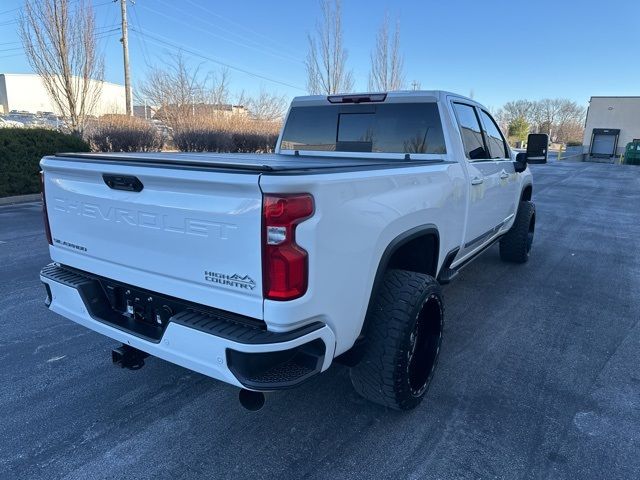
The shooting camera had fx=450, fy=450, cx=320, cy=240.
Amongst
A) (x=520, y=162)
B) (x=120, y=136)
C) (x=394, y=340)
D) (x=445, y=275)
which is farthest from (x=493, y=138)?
(x=120, y=136)

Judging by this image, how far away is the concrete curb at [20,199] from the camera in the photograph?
10.2 metres

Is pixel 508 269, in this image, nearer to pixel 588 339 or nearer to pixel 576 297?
pixel 576 297

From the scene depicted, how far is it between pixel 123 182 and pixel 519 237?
5.22 meters

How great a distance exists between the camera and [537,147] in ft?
16.7

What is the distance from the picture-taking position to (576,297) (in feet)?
16.5

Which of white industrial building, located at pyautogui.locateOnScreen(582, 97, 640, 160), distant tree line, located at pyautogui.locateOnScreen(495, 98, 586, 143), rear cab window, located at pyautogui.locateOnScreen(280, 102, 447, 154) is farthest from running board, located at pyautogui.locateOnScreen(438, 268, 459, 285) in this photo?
distant tree line, located at pyautogui.locateOnScreen(495, 98, 586, 143)

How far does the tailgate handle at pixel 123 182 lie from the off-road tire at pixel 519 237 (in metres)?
4.99

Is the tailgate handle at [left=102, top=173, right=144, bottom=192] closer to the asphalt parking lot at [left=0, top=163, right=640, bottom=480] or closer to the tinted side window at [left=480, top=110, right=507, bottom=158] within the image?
the asphalt parking lot at [left=0, top=163, right=640, bottom=480]

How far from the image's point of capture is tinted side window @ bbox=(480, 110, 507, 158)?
4723mm

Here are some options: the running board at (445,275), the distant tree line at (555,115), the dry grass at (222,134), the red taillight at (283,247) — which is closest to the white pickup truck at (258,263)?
the red taillight at (283,247)

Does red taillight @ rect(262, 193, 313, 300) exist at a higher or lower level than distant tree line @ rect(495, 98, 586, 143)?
lower

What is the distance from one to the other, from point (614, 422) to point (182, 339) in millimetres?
2628

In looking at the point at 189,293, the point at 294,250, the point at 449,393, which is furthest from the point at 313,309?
the point at 449,393

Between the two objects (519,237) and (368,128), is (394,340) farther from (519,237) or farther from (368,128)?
(519,237)
